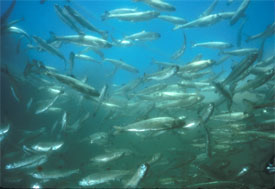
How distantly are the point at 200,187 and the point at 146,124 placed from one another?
1.82 meters

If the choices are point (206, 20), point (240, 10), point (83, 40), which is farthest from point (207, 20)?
point (83, 40)

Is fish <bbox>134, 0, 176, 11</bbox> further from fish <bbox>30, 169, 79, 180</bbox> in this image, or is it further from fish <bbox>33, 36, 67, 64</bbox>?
fish <bbox>30, 169, 79, 180</bbox>

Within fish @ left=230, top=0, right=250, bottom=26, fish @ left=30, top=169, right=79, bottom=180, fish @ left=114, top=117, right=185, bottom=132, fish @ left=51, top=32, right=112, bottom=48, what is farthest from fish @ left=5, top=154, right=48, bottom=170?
fish @ left=230, top=0, right=250, bottom=26

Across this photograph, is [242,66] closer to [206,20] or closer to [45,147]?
[206,20]

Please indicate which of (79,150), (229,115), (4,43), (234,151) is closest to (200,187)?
(229,115)

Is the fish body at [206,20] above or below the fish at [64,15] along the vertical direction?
above

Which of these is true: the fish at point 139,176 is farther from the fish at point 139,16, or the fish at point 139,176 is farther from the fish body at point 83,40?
the fish at point 139,16


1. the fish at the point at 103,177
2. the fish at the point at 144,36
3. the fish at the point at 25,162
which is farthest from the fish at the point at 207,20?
the fish at the point at 25,162

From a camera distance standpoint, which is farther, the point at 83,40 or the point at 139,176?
the point at 83,40

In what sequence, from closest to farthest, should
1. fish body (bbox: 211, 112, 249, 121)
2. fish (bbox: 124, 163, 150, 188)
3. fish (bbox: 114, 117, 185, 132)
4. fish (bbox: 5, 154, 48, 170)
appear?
fish (bbox: 124, 163, 150, 188) → fish (bbox: 114, 117, 185, 132) → fish body (bbox: 211, 112, 249, 121) → fish (bbox: 5, 154, 48, 170)

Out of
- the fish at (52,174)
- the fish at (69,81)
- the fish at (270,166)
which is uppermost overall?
the fish at (69,81)

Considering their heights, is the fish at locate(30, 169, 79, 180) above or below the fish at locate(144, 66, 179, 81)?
below

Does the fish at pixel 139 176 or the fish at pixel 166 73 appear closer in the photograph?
the fish at pixel 139 176

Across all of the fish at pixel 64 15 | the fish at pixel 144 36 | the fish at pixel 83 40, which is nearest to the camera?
the fish at pixel 64 15
